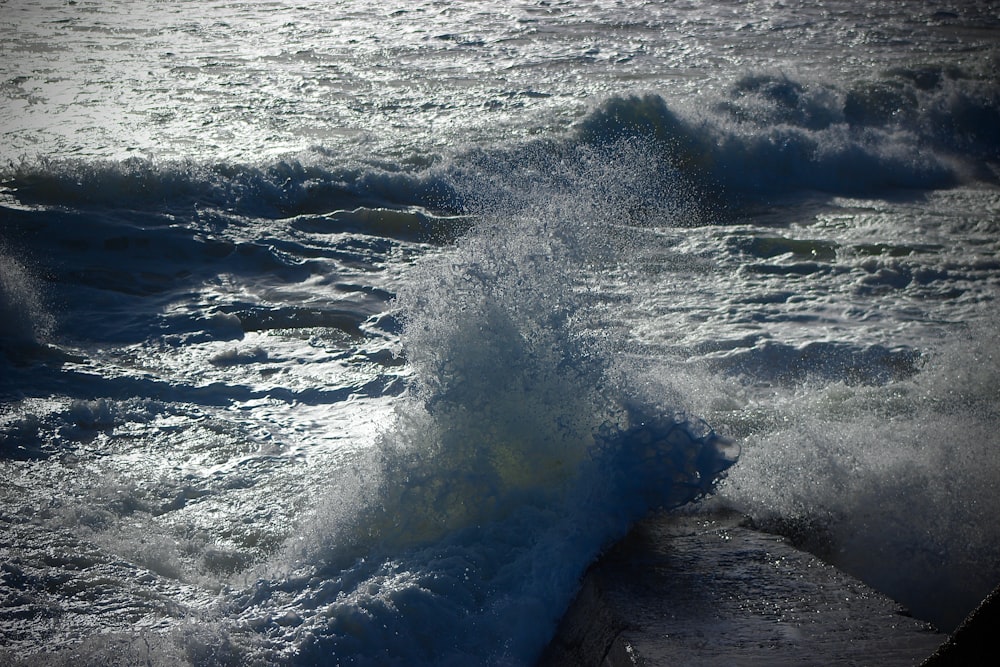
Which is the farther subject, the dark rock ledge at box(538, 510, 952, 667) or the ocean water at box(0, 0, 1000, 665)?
the ocean water at box(0, 0, 1000, 665)

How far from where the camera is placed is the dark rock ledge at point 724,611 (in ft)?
9.43

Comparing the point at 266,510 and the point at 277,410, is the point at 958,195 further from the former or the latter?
the point at 266,510

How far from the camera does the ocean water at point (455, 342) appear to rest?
3586mm

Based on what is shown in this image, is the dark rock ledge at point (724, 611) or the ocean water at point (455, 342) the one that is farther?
the ocean water at point (455, 342)

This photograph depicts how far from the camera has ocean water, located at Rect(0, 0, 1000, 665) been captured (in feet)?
11.8

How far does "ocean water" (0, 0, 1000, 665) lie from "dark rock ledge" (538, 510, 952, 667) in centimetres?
18

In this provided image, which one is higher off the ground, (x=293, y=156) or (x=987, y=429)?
(x=293, y=156)

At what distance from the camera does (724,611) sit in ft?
10.3

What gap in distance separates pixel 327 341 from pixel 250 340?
532 mm

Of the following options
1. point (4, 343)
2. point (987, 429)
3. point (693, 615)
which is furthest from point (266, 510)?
point (987, 429)

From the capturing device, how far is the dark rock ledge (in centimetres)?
288

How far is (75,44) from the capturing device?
1405cm

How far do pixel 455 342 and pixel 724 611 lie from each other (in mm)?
1786

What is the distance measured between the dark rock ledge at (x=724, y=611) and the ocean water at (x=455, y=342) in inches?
7.1
